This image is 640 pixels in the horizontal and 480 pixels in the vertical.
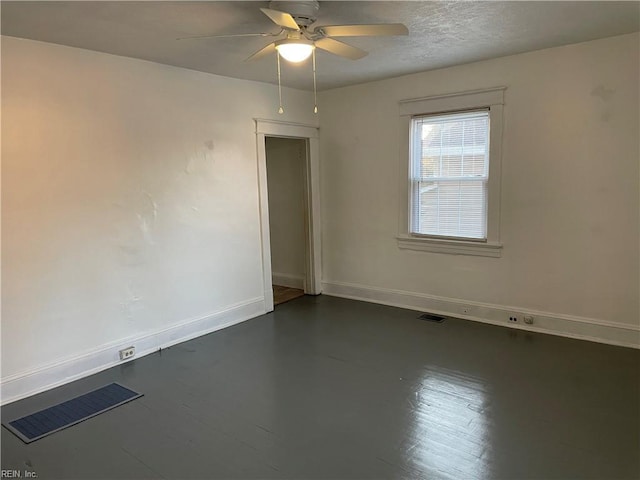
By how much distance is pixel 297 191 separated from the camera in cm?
613

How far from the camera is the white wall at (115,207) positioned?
3201 millimetres

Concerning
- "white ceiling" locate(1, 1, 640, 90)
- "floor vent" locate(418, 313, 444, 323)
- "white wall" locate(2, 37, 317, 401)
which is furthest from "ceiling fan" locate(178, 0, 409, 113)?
"floor vent" locate(418, 313, 444, 323)

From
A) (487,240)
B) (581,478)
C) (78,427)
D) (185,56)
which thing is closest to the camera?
(581,478)

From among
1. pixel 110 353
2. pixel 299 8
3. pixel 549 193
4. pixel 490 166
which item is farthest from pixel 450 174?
pixel 110 353

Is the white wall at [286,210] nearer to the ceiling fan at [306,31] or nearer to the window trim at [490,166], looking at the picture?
the window trim at [490,166]

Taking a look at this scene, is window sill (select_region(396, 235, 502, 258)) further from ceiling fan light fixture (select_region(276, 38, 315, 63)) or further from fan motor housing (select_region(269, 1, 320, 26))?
fan motor housing (select_region(269, 1, 320, 26))

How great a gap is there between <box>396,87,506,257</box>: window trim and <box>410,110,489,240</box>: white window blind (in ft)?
0.19

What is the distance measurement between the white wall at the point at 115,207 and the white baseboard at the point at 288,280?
54.2 inches

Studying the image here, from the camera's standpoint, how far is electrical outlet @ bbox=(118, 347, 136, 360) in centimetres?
382

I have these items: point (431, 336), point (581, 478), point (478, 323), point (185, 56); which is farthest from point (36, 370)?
point (478, 323)

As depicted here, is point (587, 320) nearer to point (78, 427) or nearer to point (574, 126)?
point (574, 126)

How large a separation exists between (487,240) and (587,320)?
1143 millimetres

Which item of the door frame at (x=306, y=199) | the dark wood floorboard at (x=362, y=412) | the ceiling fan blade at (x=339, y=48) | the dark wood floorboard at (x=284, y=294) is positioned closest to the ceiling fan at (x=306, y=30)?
the ceiling fan blade at (x=339, y=48)

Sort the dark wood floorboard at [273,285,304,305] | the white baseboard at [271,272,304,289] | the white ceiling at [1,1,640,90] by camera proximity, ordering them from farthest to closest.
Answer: the white baseboard at [271,272,304,289] < the dark wood floorboard at [273,285,304,305] < the white ceiling at [1,1,640,90]
